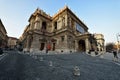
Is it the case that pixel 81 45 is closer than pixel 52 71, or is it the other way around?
pixel 52 71

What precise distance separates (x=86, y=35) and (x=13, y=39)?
282ft

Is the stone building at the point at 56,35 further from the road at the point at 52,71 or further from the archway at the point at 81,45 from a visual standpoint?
the road at the point at 52,71

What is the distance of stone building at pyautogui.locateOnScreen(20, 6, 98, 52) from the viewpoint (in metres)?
29.5

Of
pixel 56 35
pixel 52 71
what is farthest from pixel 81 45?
pixel 52 71

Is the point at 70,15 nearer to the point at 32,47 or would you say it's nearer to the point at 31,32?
the point at 31,32

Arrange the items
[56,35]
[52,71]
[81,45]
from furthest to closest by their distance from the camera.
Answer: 1. [81,45]
2. [56,35]
3. [52,71]

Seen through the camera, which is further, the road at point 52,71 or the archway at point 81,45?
the archway at point 81,45

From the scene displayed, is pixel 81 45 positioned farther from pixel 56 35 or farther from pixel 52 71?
pixel 52 71

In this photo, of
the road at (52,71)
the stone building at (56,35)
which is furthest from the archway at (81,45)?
the road at (52,71)

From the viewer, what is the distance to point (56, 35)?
32.6 m

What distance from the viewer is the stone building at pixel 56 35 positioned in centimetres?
2952

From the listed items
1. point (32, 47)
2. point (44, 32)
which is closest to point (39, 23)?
point (44, 32)

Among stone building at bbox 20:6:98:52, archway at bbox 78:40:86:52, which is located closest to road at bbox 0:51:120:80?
stone building at bbox 20:6:98:52

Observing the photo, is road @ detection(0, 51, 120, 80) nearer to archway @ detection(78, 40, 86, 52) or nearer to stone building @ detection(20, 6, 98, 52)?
stone building @ detection(20, 6, 98, 52)
